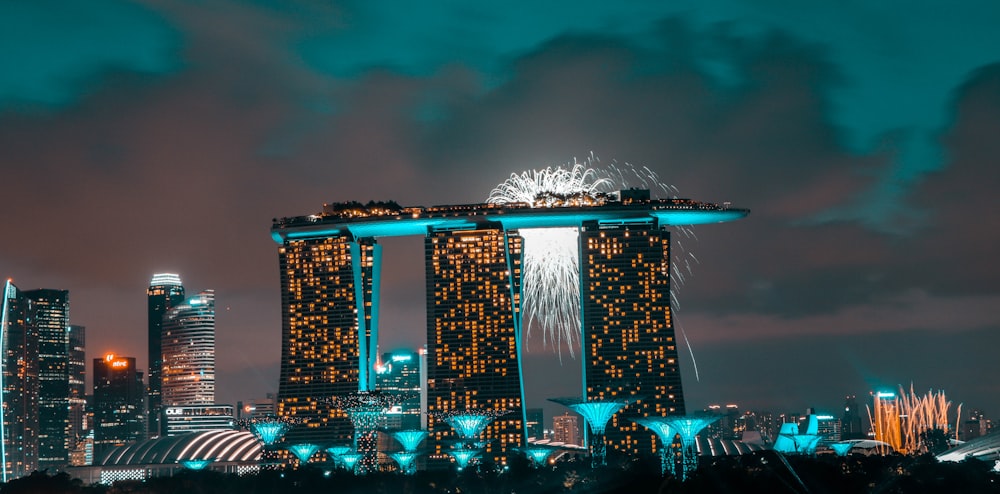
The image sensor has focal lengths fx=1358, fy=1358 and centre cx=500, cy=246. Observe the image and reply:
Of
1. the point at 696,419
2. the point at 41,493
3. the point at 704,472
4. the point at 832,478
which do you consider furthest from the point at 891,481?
the point at 41,493

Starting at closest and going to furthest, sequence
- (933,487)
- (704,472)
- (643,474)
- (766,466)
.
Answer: (933,487) → (704,472) → (766,466) → (643,474)

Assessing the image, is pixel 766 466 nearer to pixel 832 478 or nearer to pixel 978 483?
pixel 832 478

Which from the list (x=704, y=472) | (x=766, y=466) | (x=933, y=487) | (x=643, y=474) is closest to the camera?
(x=933, y=487)

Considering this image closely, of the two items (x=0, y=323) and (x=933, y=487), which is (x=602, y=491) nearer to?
(x=933, y=487)

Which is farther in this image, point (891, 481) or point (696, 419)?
point (696, 419)

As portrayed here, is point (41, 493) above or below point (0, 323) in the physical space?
below

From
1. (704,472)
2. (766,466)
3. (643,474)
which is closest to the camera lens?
(704,472)

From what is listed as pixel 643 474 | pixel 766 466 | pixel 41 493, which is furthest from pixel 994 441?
pixel 41 493

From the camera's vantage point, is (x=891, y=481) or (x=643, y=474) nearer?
(x=891, y=481)

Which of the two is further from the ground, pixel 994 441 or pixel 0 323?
pixel 0 323
